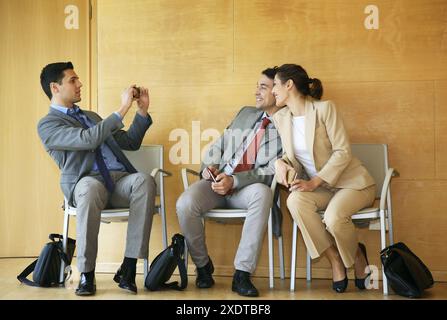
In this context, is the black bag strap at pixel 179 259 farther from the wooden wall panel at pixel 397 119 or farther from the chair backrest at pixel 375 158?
the wooden wall panel at pixel 397 119

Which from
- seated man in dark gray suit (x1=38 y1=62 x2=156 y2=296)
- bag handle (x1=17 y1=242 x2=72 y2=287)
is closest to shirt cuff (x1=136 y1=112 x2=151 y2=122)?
seated man in dark gray suit (x1=38 y1=62 x2=156 y2=296)

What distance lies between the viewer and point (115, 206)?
11.2 feet

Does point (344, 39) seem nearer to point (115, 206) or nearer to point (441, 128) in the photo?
point (441, 128)

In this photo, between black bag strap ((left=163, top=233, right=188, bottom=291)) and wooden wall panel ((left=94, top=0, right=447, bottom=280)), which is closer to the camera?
black bag strap ((left=163, top=233, right=188, bottom=291))

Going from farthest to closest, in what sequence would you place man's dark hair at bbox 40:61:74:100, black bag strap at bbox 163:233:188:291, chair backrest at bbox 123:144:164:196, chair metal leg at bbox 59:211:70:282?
chair backrest at bbox 123:144:164:196
man's dark hair at bbox 40:61:74:100
chair metal leg at bbox 59:211:70:282
black bag strap at bbox 163:233:188:291

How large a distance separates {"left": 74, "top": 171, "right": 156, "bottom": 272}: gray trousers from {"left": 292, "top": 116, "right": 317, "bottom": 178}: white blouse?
2.79ft

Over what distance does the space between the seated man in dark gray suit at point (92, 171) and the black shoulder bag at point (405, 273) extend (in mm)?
1304

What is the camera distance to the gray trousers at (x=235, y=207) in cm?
320

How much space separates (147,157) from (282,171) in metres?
0.97

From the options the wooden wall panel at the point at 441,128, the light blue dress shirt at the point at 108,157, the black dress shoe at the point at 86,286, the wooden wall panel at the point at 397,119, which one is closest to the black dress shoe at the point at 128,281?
the black dress shoe at the point at 86,286

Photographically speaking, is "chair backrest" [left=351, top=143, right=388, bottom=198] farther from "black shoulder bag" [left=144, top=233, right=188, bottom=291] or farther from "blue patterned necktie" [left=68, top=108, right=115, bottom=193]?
"blue patterned necktie" [left=68, top=108, right=115, bottom=193]

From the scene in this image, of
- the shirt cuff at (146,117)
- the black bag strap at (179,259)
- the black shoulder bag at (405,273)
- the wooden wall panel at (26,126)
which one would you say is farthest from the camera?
the wooden wall panel at (26,126)

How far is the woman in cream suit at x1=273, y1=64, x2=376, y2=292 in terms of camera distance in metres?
3.18

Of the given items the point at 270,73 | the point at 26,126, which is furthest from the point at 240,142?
the point at 26,126
